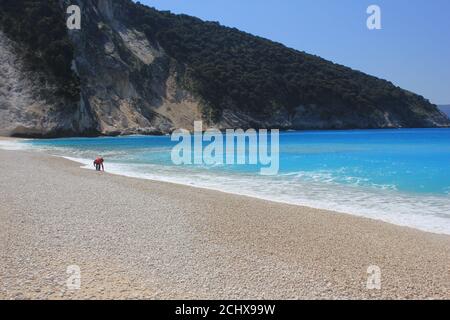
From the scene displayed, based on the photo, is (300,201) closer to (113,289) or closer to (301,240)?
Result: (301,240)

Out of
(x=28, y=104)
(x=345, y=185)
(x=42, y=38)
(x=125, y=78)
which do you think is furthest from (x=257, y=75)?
(x=345, y=185)

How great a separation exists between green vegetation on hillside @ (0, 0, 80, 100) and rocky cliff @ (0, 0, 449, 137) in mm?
132

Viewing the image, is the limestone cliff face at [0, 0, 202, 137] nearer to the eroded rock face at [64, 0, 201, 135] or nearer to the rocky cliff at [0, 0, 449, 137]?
the eroded rock face at [64, 0, 201, 135]

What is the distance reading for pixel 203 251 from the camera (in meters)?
6.73

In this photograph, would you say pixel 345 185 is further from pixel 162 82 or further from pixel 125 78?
pixel 162 82

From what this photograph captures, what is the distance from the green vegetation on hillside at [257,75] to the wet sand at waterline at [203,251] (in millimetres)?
68955

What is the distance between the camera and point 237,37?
11344 centimetres

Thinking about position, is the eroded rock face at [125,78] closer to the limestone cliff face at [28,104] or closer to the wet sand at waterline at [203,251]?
the limestone cliff face at [28,104]

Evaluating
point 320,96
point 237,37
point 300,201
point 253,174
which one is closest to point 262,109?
point 320,96

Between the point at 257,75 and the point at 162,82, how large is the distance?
2708cm

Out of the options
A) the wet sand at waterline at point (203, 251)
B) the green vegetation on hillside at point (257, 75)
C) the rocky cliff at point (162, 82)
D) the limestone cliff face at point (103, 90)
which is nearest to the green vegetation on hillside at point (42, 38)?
the rocky cliff at point (162, 82)

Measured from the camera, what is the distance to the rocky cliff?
5259 centimetres

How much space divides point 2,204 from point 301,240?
6.55 metres
